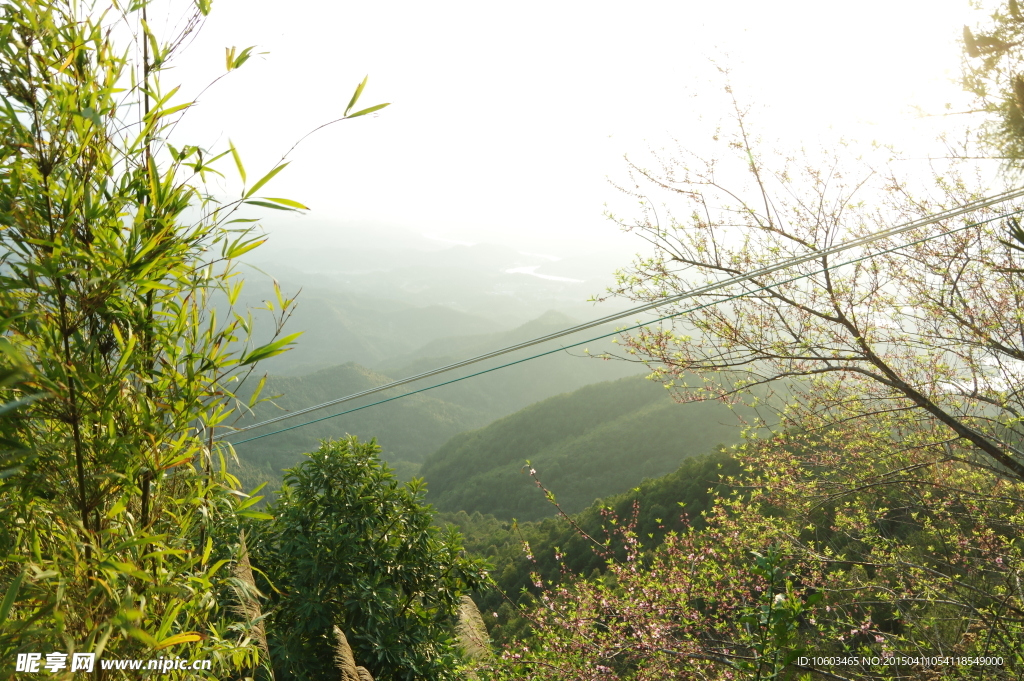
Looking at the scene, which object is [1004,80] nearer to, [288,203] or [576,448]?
[288,203]

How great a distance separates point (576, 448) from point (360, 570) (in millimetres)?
50322

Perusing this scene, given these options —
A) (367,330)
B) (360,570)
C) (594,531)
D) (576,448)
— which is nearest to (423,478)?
(360,570)

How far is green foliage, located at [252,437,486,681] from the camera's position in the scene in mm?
4395

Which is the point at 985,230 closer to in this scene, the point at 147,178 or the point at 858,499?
the point at 858,499

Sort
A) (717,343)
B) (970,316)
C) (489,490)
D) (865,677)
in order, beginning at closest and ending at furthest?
(865,677)
(970,316)
(717,343)
(489,490)

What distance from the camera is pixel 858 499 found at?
4809 mm

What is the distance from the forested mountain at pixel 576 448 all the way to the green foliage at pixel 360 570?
3712cm

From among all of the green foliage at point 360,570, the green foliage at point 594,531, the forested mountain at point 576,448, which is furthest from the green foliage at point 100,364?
the forested mountain at point 576,448

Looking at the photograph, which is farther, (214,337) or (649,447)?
(649,447)

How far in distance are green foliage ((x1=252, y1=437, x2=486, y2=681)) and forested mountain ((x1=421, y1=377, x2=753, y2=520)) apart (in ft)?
122

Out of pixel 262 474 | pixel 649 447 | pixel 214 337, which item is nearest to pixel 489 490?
pixel 649 447

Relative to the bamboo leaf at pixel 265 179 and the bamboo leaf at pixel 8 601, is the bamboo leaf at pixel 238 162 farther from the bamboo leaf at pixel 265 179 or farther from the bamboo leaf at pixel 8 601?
the bamboo leaf at pixel 8 601

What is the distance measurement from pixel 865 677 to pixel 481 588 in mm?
3102

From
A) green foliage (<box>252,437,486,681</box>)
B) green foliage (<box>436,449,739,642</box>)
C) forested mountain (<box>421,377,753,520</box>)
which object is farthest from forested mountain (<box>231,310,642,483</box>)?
green foliage (<box>252,437,486,681</box>)
